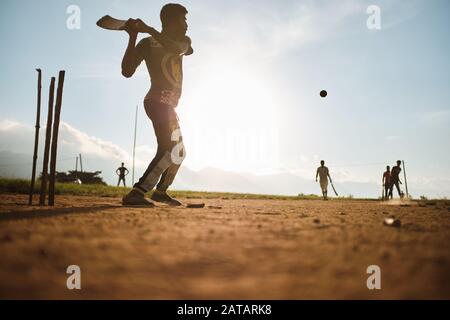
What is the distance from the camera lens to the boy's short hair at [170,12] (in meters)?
5.30

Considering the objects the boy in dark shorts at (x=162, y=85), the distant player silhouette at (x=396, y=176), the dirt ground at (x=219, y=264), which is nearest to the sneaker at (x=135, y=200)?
the boy in dark shorts at (x=162, y=85)

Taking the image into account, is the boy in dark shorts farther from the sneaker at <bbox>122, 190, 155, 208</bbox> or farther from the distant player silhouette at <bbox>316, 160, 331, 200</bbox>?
the distant player silhouette at <bbox>316, 160, 331, 200</bbox>

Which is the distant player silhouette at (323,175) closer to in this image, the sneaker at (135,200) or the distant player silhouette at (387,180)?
the distant player silhouette at (387,180)

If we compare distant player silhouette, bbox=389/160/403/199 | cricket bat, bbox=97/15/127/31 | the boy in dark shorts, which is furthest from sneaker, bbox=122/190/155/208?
distant player silhouette, bbox=389/160/403/199

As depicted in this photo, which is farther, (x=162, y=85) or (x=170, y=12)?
(x=170, y=12)

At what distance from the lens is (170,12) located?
17.4ft

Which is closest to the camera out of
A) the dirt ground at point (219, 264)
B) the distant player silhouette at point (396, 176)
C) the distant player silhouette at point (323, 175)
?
the dirt ground at point (219, 264)

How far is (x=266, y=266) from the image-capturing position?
1244 mm

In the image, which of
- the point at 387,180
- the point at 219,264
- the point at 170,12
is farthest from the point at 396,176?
the point at 219,264

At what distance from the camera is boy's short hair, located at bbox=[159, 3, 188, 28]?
17.4ft

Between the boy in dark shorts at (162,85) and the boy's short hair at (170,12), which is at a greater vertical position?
the boy's short hair at (170,12)

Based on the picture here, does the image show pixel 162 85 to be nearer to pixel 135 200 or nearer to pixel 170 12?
pixel 170 12
